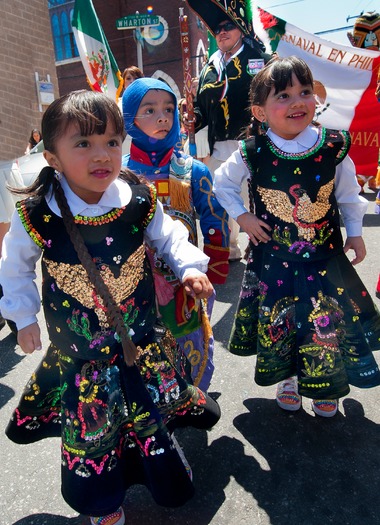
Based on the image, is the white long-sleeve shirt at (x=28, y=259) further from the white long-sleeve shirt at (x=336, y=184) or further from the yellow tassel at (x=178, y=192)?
the white long-sleeve shirt at (x=336, y=184)

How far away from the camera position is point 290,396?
2.29 metres

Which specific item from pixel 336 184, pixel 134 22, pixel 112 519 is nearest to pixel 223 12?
pixel 336 184

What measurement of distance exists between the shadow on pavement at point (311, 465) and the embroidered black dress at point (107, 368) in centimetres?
39

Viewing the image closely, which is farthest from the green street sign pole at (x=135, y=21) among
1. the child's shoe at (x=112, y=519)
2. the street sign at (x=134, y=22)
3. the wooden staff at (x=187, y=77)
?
the child's shoe at (x=112, y=519)

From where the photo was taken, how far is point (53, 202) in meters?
1.55

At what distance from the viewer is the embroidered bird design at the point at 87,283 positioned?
154 centimetres

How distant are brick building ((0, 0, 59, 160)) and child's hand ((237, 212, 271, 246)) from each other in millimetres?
6954

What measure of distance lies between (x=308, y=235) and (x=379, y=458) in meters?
0.99

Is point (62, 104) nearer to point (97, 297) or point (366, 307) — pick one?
point (97, 297)

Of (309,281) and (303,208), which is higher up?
(303,208)

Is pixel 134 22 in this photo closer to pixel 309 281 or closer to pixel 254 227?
pixel 254 227

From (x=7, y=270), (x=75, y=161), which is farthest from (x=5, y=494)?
(x=75, y=161)

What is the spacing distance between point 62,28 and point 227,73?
19554 mm

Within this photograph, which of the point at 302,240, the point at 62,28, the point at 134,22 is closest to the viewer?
the point at 302,240
